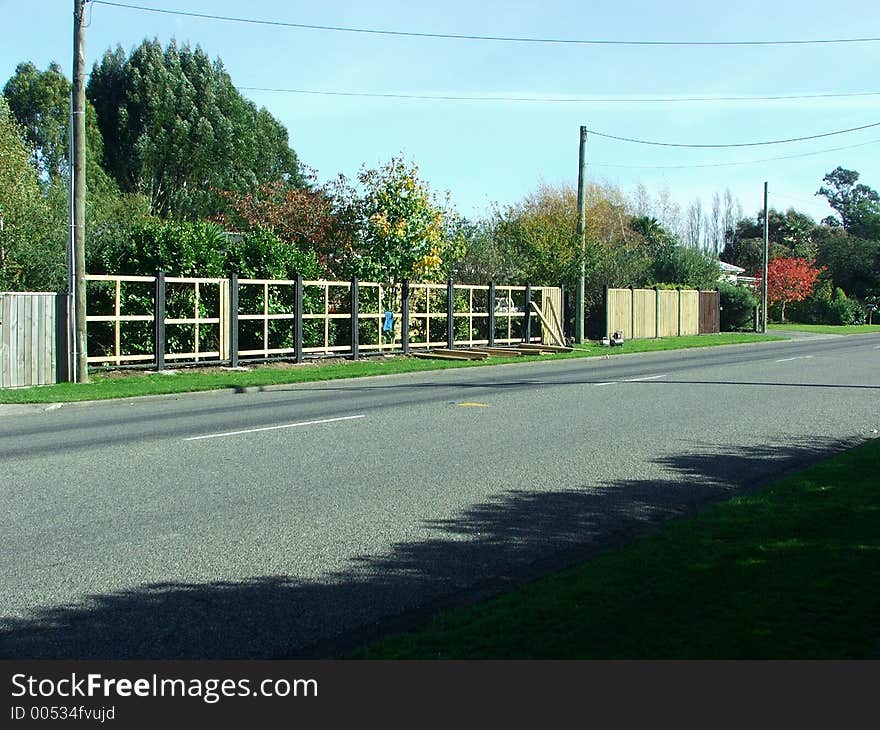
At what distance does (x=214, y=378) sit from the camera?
2217 cm

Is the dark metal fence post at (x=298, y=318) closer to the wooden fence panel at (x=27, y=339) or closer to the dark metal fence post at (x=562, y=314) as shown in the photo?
the wooden fence panel at (x=27, y=339)

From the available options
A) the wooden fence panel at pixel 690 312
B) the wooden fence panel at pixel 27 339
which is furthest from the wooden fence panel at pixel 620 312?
the wooden fence panel at pixel 27 339

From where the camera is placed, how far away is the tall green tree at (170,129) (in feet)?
205

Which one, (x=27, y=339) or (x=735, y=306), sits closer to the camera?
(x=27, y=339)

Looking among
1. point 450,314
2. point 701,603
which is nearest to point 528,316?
point 450,314

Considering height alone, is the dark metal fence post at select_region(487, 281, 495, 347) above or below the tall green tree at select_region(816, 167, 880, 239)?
below

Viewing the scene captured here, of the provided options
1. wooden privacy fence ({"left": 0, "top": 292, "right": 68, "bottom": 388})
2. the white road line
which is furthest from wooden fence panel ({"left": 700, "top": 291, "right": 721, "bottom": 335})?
the white road line

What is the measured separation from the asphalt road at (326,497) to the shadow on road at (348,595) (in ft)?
0.06

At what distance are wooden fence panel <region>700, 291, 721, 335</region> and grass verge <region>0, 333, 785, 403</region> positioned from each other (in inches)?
801

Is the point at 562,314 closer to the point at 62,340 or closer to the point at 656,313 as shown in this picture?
the point at 656,313

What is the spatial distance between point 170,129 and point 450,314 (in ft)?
125

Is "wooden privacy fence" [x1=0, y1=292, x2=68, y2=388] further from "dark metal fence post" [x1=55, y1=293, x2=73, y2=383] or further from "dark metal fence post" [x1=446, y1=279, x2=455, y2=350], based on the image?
"dark metal fence post" [x1=446, y1=279, x2=455, y2=350]

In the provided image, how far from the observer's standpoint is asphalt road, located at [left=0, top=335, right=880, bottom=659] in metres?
5.73

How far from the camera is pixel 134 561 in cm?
678
